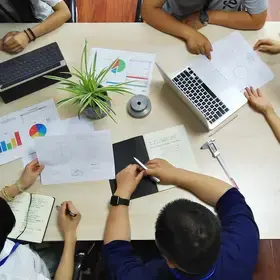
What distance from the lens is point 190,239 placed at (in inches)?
37.1

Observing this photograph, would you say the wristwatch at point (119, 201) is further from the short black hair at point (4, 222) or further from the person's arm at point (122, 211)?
the short black hair at point (4, 222)

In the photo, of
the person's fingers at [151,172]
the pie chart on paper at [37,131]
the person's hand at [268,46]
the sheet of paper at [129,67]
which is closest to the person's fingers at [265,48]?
the person's hand at [268,46]

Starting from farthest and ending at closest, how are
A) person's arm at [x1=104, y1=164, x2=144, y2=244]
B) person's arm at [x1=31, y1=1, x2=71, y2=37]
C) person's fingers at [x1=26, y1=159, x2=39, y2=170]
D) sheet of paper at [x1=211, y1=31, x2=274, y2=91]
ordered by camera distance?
person's arm at [x1=31, y1=1, x2=71, y2=37] → sheet of paper at [x1=211, y1=31, x2=274, y2=91] → person's fingers at [x1=26, y1=159, x2=39, y2=170] → person's arm at [x1=104, y1=164, x2=144, y2=244]

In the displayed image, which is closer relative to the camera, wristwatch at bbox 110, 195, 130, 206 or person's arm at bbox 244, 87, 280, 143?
wristwatch at bbox 110, 195, 130, 206

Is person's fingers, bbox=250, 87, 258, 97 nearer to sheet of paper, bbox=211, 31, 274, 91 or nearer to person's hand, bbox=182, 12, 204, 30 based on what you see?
sheet of paper, bbox=211, 31, 274, 91

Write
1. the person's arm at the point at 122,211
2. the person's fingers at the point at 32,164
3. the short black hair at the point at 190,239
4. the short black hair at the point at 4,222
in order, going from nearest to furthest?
the short black hair at the point at 190,239, the short black hair at the point at 4,222, the person's arm at the point at 122,211, the person's fingers at the point at 32,164

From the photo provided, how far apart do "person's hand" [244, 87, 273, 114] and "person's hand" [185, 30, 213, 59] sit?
0.65 feet

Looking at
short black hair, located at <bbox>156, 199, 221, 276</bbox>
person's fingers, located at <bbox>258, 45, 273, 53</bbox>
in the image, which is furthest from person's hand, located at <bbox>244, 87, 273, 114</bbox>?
short black hair, located at <bbox>156, 199, 221, 276</bbox>

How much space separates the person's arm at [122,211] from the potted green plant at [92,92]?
0.22 meters

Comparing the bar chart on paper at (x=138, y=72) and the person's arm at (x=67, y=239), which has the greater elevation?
the bar chart on paper at (x=138, y=72)

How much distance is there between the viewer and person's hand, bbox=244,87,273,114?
4.50 feet

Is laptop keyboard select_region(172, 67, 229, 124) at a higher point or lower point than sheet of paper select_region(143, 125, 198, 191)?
higher

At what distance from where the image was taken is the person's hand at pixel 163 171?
1281mm

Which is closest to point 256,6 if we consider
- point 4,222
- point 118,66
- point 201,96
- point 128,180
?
point 201,96
